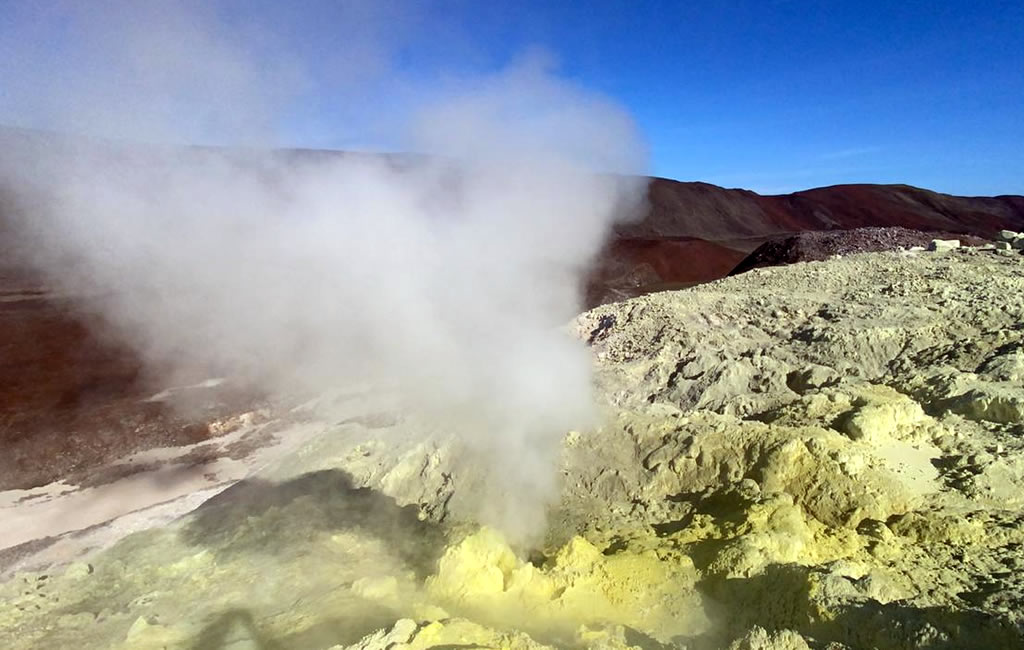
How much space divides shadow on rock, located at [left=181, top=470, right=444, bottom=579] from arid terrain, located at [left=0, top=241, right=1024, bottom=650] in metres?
0.03

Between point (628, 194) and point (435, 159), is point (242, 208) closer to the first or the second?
point (435, 159)

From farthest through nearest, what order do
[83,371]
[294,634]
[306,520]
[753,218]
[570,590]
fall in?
[753,218] < [83,371] < [306,520] < [570,590] < [294,634]

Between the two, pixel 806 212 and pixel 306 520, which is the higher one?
pixel 806 212

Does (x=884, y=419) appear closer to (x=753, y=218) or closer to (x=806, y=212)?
(x=753, y=218)

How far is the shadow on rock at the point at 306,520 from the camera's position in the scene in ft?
17.5

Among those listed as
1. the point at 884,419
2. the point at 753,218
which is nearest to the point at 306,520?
the point at 884,419

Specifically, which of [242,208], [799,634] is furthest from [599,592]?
[242,208]

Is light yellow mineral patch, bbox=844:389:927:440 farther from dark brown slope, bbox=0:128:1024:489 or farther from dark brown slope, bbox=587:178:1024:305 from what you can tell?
dark brown slope, bbox=587:178:1024:305

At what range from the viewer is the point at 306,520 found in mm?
5754

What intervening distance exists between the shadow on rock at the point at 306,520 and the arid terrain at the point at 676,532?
0.09ft

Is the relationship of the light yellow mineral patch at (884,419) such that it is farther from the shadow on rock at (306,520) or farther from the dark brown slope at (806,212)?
the dark brown slope at (806,212)

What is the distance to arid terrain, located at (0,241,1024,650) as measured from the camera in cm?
370

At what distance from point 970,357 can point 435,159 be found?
618 centimetres

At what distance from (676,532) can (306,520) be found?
11.1 feet
